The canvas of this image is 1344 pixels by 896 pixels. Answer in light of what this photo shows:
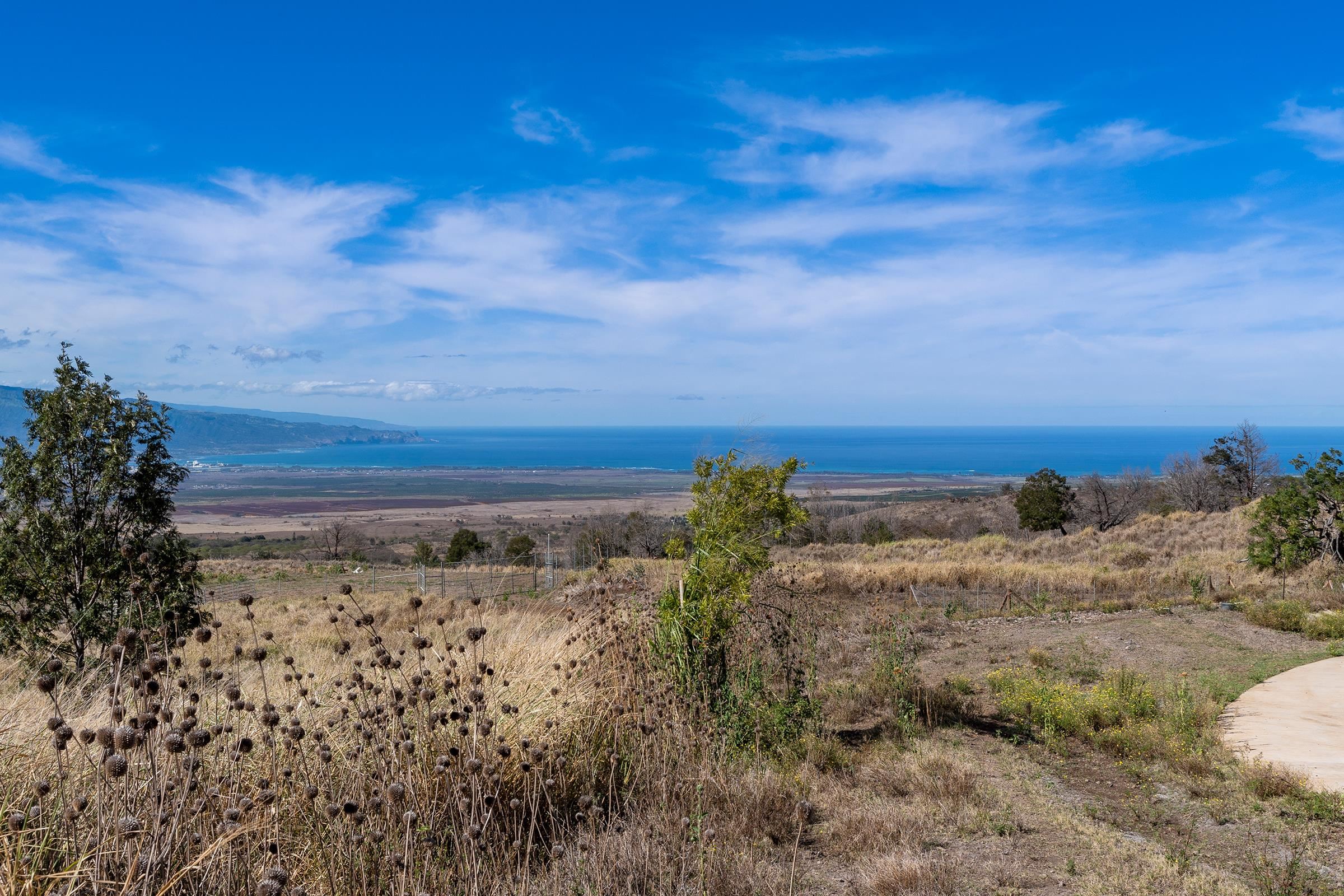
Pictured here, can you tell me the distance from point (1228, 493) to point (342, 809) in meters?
44.7

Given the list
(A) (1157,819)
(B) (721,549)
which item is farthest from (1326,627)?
(B) (721,549)

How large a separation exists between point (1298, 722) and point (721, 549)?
5.36 m

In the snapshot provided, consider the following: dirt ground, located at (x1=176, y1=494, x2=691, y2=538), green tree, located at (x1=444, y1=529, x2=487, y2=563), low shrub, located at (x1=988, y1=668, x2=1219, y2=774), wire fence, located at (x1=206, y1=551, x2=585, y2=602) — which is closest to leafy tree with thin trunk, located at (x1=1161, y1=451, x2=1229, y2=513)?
wire fence, located at (x1=206, y1=551, x2=585, y2=602)

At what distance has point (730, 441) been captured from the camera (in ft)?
22.8

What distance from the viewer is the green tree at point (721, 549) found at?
6.04m

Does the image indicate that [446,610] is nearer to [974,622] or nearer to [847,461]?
[974,622]

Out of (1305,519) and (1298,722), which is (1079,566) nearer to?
(1305,519)

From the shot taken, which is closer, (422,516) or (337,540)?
(337,540)

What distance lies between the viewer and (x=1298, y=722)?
6.76 m

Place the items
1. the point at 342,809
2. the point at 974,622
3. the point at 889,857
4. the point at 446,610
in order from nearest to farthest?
the point at 342,809 < the point at 889,857 < the point at 974,622 < the point at 446,610

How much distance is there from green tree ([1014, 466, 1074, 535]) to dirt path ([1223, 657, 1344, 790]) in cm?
2791

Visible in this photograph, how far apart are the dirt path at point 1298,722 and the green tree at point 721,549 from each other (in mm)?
4005

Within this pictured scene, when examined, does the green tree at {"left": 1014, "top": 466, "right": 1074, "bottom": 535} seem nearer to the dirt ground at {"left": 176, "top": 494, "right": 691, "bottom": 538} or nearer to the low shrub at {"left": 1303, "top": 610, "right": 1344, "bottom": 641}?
the low shrub at {"left": 1303, "top": 610, "right": 1344, "bottom": 641}

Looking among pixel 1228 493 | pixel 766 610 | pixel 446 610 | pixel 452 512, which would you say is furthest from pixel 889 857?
pixel 452 512
